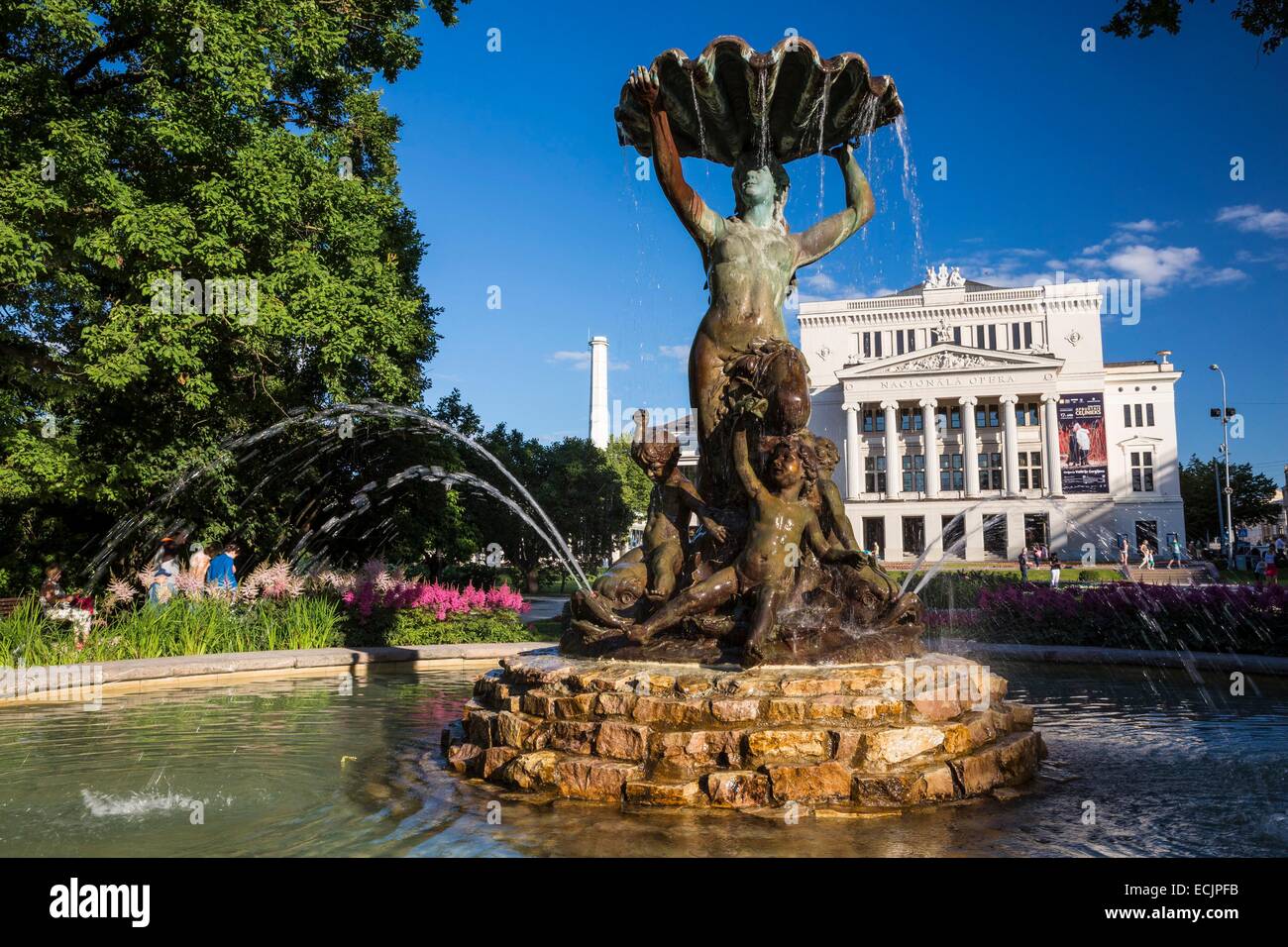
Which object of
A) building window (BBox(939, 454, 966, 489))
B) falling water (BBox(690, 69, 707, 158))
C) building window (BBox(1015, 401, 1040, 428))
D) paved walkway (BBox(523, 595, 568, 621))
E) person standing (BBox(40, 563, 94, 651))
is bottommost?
paved walkway (BBox(523, 595, 568, 621))

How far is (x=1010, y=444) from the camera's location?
6875cm

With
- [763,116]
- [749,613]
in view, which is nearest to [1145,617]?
[749,613]

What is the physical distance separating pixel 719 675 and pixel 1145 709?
4.61 meters

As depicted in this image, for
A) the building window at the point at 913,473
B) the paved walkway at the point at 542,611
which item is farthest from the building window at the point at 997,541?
the paved walkway at the point at 542,611

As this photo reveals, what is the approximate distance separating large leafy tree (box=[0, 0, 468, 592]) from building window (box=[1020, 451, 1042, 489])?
65177 millimetres

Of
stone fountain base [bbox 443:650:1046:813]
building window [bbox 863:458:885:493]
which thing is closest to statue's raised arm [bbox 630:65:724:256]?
stone fountain base [bbox 443:650:1046:813]

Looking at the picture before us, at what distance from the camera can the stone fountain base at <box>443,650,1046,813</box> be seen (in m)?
4.54

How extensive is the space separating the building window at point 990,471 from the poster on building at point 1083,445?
4.84 metres

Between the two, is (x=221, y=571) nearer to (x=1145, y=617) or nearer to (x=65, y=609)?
(x=65, y=609)

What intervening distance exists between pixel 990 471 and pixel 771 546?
7145 centimetres

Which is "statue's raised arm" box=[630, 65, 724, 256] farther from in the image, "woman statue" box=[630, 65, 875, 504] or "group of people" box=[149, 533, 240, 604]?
"group of people" box=[149, 533, 240, 604]
